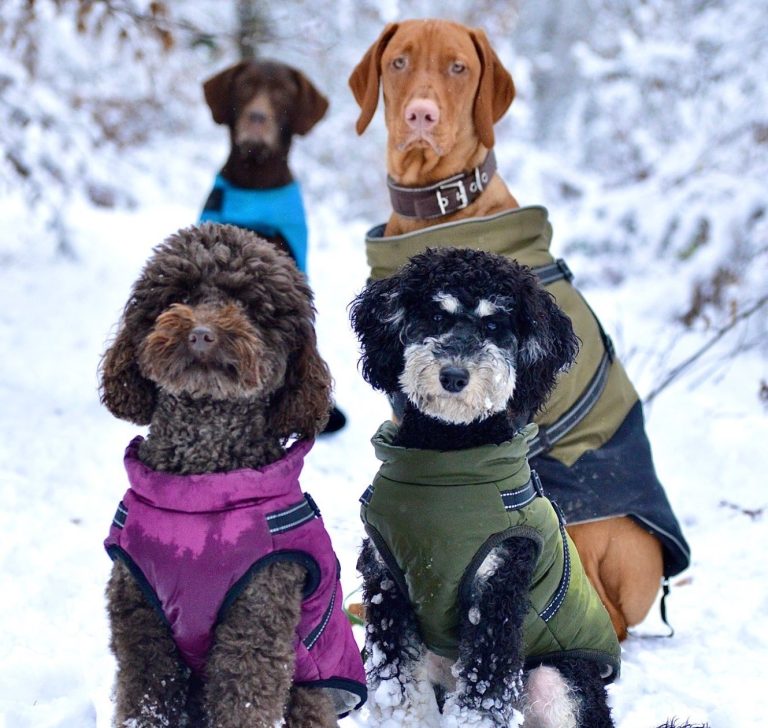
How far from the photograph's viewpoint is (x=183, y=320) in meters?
2.61

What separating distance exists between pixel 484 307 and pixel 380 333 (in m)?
0.34

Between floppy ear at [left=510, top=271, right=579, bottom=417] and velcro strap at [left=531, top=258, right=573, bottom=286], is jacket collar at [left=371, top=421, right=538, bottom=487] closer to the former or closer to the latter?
floppy ear at [left=510, top=271, right=579, bottom=417]

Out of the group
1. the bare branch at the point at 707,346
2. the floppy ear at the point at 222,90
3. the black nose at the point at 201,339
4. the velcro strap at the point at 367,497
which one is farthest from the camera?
the floppy ear at the point at 222,90

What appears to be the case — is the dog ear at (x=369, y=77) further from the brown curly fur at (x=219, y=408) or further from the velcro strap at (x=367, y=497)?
the velcro strap at (x=367, y=497)

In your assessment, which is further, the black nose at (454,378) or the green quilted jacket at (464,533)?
the green quilted jacket at (464,533)

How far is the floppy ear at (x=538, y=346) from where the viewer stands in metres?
2.84

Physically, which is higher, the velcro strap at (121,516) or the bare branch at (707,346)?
the bare branch at (707,346)

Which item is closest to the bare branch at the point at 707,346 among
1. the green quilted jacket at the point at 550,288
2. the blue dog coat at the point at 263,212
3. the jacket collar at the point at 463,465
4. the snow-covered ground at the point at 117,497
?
the snow-covered ground at the point at 117,497

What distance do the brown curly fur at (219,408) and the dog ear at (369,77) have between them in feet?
5.60

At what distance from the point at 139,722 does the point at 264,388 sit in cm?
100

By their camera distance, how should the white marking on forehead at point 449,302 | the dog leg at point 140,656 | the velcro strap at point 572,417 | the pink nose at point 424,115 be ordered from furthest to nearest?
the pink nose at point 424,115 < the velcro strap at point 572,417 < the white marking on forehead at point 449,302 < the dog leg at point 140,656

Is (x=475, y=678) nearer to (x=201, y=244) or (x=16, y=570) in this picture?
(x=201, y=244)

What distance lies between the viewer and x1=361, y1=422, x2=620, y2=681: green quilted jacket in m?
2.77

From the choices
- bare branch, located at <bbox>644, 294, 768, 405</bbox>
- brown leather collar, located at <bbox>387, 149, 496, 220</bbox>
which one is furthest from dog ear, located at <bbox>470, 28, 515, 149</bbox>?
bare branch, located at <bbox>644, 294, 768, 405</bbox>
